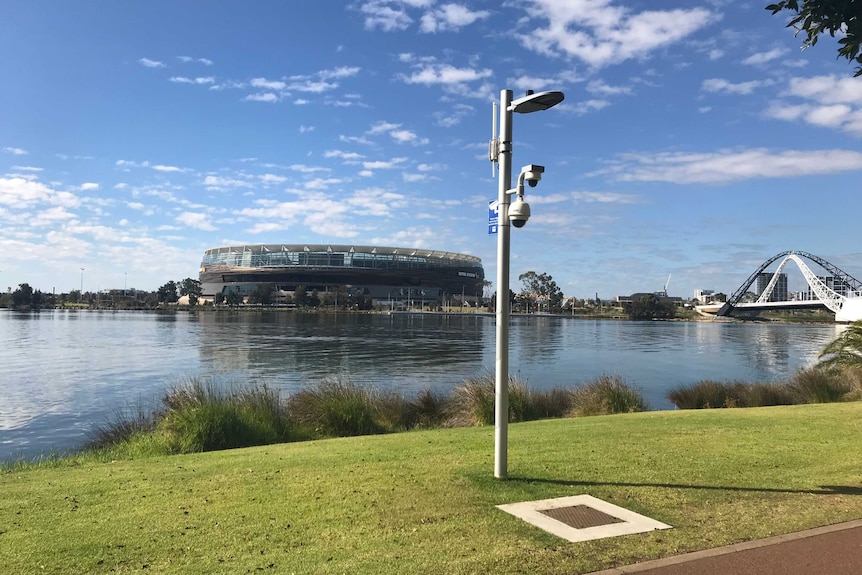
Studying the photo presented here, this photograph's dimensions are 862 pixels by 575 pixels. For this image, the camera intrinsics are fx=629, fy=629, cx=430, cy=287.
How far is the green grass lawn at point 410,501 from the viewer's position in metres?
5.31

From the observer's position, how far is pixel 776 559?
529cm

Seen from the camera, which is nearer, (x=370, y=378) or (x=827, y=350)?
(x=827, y=350)

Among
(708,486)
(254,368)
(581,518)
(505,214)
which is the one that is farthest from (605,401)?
(254,368)

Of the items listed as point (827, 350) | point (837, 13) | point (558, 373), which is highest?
point (837, 13)

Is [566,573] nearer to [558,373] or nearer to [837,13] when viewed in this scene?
[837,13]

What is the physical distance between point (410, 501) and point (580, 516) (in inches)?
71.6

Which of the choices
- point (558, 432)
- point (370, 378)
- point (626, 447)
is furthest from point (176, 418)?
point (370, 378)

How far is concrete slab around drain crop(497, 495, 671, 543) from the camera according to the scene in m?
5.93

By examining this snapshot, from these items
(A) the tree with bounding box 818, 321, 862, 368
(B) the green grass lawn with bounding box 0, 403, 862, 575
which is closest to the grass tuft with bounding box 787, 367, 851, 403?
(A) the tree with bounding box 818, 321, 862, 368

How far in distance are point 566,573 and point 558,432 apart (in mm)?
7185

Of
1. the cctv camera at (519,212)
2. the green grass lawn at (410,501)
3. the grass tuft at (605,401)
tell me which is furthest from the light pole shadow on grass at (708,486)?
the grass tuft at (605,401)

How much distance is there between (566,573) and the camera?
494cm

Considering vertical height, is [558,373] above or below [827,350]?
below

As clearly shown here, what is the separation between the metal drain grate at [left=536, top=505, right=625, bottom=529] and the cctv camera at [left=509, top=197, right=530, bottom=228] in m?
3.25
